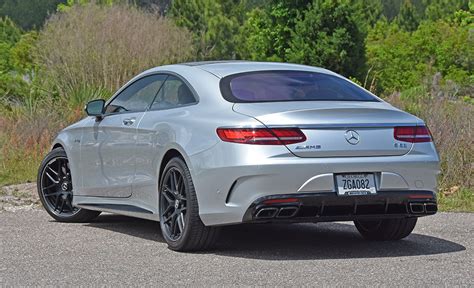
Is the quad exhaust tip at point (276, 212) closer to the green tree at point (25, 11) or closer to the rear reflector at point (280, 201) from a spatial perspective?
the rear reflector at point (280, 201)

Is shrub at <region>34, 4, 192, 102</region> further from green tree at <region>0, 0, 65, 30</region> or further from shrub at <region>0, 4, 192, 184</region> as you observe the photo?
green tree at <region>0, 0, 65, 30</region>

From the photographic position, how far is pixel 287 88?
8625 millimetres

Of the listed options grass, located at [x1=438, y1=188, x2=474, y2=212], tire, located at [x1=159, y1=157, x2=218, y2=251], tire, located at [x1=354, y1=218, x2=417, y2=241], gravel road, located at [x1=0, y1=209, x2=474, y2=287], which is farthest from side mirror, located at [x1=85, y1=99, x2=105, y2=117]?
grass, located at [x1=438, y1=188, x2=474, y2=212]

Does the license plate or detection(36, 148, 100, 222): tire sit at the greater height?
the license plate

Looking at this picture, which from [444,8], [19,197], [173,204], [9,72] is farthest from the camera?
[444,8]

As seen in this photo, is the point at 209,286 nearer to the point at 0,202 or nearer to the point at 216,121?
the point at 216,121

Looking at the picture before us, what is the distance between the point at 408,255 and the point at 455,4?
71.4m

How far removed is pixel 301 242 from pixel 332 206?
122 cm

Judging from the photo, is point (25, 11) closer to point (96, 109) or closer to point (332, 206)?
point (96, 109)

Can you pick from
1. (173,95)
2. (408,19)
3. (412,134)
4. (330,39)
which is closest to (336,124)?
(412,134)

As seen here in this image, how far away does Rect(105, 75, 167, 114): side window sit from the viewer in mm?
9386

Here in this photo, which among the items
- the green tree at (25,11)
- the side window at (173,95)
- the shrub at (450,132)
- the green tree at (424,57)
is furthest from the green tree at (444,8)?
the side window at (173,95)

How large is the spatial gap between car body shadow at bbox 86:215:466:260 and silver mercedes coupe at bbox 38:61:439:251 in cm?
25

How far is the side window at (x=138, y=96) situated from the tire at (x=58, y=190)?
0.95m
